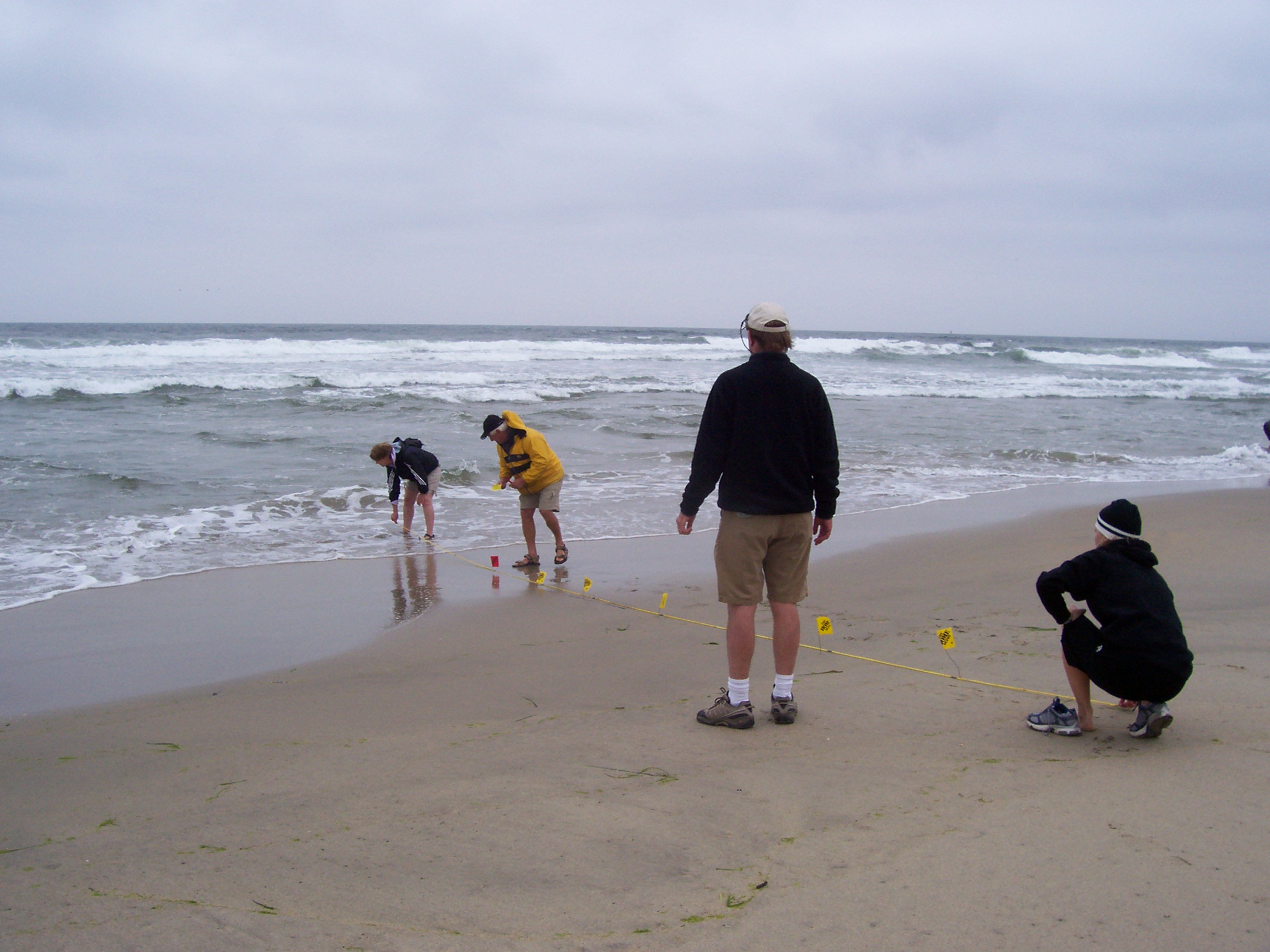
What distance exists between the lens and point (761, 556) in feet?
11.9

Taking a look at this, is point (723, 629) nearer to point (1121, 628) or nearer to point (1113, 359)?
point (1121, 628)

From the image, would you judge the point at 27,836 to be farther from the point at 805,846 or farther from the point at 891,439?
the point at 891,439

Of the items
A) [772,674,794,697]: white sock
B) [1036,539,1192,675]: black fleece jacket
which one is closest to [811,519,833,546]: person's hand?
[772,674,794,697]: white sock

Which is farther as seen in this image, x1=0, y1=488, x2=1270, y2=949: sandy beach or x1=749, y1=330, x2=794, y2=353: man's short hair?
x1=749, y1=330, x2=794, y2=353: man's short hair

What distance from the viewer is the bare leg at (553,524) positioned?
772 cm

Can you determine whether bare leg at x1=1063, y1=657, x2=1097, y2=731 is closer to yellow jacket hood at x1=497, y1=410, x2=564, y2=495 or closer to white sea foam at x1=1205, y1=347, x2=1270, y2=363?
yellow jacket hood at x1=497, y1=410, x2=564, y2=495

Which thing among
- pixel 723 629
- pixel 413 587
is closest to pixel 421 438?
pixel 413 587

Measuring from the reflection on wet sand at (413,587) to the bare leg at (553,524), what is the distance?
1.04m

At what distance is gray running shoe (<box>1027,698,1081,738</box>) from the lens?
11.0ft

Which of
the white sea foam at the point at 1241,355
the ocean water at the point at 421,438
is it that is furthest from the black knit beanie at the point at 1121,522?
the white sea foam at the point at 1241,355

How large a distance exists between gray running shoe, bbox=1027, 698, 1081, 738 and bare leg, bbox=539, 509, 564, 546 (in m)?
4.82

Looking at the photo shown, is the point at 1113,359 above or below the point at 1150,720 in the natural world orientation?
above

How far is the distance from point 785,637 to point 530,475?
4.34 meters

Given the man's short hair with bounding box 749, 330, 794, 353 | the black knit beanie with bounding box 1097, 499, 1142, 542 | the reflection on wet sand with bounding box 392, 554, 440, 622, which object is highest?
the man's short hair with bounding box 749, 330, 794, 353
